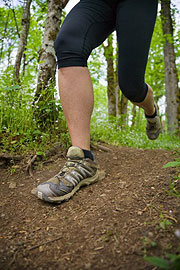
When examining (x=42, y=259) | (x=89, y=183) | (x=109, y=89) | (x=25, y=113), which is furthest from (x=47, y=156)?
(x=109, y=89)

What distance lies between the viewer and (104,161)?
8.22ft

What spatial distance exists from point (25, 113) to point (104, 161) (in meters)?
1.14

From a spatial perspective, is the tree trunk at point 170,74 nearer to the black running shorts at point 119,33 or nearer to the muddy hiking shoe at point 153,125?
the muddy hiking shoe at point 153,125

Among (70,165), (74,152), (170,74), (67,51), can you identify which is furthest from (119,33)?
(170,74)

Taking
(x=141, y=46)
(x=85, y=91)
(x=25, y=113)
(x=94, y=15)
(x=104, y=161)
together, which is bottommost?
(x=104, y=161)

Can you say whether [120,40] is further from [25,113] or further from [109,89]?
[109,89]

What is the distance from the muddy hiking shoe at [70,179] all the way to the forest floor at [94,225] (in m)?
0.06

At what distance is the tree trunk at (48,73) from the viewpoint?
9.11ft

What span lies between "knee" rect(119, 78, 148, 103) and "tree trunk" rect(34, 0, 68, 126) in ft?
3.97

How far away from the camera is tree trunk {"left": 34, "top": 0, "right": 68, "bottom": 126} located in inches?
109

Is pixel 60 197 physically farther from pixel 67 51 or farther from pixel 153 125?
pixel 153 125

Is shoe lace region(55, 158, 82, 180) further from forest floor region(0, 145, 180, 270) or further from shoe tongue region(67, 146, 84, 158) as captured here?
forest floor region(0, 145, 180, 270)

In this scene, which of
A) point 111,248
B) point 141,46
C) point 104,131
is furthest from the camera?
point 104,131

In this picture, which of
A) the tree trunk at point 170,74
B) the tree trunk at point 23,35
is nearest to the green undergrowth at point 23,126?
the tree trunk at point 23,35
